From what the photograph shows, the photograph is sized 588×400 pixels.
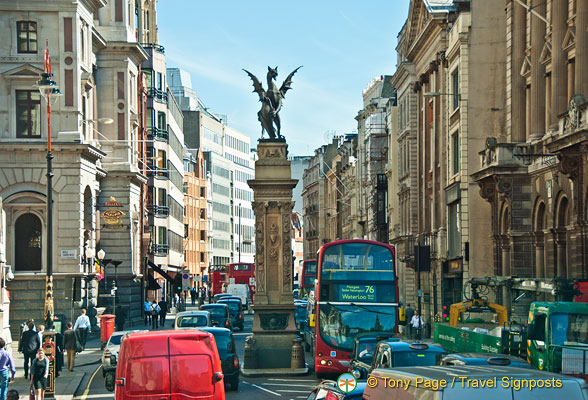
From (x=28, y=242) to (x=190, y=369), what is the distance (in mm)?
35817

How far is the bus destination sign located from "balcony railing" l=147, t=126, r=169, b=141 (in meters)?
53.8

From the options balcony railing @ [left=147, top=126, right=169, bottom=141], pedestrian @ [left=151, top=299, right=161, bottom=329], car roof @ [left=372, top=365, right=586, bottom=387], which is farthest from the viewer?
balcony railing @ [left=147, top=126, right=169, bottom=141]

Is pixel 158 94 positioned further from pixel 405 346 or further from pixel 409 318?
pixel 405 346

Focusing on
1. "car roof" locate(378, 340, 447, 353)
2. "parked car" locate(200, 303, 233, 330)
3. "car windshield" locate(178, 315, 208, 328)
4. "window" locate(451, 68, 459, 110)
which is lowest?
"parked car" locate(200, 303, 233, 330)

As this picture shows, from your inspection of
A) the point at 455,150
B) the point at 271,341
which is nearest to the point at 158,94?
the point at 455,150

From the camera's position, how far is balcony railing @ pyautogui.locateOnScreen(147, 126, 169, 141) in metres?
85.9

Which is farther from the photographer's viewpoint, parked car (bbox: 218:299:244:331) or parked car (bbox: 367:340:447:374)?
parked car (bbox: 218:299:244:331)

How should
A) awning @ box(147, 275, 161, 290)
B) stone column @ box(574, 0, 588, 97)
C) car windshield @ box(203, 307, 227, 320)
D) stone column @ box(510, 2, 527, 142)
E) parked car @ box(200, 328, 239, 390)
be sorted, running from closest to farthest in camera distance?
parked car @ box(200, 328, 239, 390) < stone column @ box(574, 0, 588, 97) < stone column @ box(510, 2, 527, 142) < car windshield @ box(203, 307, 227, 320) < awning @ box(147, 275, 161, 290)

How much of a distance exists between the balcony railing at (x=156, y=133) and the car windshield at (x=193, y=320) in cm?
4879

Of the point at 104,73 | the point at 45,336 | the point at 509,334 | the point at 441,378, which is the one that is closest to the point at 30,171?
the point at 104,73

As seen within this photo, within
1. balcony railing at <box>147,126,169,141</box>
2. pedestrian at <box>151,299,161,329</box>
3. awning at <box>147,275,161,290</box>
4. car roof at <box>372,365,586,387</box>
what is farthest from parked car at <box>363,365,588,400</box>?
balcony railing at <box>147,126,169,141</box>

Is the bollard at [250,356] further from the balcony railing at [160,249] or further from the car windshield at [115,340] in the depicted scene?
the balcony railing at [160,249]

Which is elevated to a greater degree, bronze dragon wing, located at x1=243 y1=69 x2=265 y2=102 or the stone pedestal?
bronze dragon wing, located at x1=243 y1=69 x2=265 y2=102

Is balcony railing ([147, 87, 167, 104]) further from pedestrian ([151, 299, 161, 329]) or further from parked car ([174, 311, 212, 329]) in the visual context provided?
parked car ([174, 311, 212, 329])
